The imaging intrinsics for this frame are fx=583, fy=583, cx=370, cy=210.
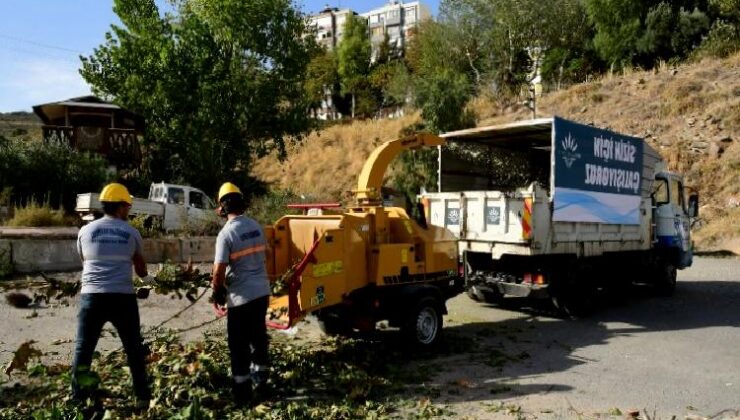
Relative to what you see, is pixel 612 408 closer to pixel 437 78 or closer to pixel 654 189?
pixel 654 189

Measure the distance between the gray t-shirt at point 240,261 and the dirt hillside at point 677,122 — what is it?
18301 mm

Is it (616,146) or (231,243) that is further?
(616,146)

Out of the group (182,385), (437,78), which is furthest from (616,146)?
(437,78)

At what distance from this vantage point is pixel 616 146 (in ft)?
32.0

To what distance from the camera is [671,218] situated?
1138 centimetres

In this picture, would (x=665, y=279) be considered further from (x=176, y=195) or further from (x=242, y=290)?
(x=176, y=195)

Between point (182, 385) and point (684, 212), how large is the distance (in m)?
10.6

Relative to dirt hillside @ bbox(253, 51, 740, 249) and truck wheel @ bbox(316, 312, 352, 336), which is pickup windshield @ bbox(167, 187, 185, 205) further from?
truck wheel @ bbox(316, 312, 352, 336)

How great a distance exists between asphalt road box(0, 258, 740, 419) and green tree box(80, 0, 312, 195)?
1366 centimetres

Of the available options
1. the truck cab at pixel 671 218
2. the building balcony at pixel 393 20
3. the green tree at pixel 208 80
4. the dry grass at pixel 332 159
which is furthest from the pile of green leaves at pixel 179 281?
the building balcony at pixel 393 20

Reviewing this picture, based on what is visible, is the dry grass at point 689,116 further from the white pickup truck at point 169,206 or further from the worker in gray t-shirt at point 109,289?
the worker in gray t-shirt at point 109,289

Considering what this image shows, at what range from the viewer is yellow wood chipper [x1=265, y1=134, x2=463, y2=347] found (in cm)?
597

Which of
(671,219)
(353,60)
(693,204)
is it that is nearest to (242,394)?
(671,219)

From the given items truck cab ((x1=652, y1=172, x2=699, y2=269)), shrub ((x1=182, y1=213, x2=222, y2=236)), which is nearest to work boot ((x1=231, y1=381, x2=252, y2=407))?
truck cab ((x1=652, y1=172, x2=699, y2=269))
